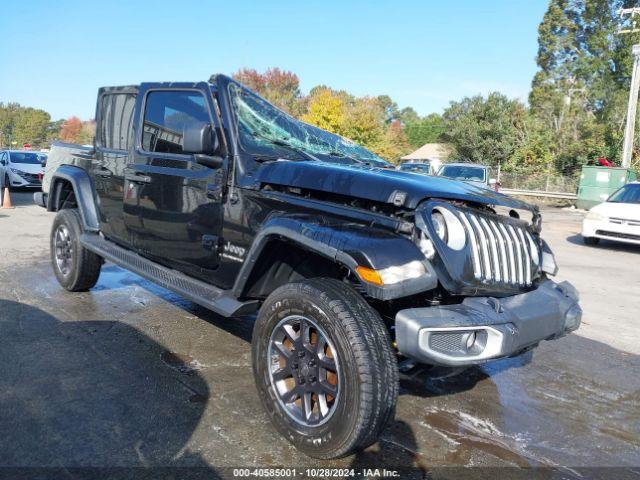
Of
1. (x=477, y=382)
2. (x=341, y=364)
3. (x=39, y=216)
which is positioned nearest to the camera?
(x=341, y=364)

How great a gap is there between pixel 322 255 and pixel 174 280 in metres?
1.56

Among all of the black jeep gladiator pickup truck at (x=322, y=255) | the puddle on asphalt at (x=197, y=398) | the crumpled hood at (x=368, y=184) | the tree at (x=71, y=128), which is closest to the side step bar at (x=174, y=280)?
the black jeep gladiator pickup truck at (x=322, y=255)

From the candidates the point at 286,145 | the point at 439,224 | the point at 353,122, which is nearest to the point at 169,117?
the point at 286,145

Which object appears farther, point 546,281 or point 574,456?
point 546,281

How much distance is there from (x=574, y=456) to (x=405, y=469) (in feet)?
3.24

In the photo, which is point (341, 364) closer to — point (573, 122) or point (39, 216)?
point (39, 216)

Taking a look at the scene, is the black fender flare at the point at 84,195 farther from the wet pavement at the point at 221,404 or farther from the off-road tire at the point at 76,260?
the wet pavement at the point at 221,404

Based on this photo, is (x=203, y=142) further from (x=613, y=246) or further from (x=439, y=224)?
(x=613, y=246)

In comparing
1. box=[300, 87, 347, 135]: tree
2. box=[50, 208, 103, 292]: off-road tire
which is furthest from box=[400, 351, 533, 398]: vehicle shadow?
box=[300, 87, 347, 135]: tree

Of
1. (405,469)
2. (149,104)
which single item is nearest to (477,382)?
(405,469)

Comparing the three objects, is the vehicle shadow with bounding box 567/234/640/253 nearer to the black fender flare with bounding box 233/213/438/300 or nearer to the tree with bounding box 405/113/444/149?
the black fender flare with bounding box 233/213/438/300

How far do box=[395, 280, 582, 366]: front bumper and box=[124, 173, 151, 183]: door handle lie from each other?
2499 mm

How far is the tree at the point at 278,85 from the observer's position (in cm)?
5162

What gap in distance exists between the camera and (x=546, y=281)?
3.31m
